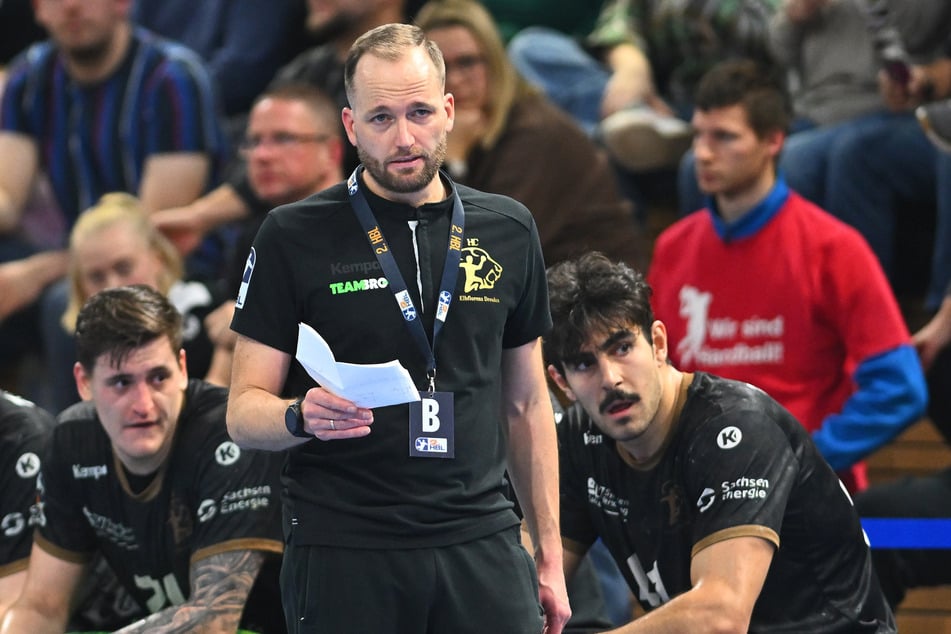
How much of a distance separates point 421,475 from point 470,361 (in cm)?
22

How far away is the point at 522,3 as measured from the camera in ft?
20.8

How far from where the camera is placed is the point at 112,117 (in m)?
5.79

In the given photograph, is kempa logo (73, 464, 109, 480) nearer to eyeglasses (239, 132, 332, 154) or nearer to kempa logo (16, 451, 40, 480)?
kempa logo (16, 451, 40, 480)

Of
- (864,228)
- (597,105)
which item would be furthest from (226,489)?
(597,105)

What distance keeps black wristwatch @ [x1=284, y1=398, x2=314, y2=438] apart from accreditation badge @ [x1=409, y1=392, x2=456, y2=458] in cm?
19

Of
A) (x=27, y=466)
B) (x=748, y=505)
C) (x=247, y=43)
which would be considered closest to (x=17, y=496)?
(x=27, y=466)

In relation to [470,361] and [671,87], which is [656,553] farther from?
[671,87]

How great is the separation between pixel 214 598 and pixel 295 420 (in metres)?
1.10

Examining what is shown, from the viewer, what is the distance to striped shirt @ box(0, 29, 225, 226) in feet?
18.8

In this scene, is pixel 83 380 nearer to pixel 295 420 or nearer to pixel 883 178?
pixel 295 420

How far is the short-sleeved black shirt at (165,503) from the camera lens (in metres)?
3.56

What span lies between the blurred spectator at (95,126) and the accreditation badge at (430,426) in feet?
10.8

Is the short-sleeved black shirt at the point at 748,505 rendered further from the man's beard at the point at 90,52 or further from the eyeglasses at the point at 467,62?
the man's beard at the point at 90,52

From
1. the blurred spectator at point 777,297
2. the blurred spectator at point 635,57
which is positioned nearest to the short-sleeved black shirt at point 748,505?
the blurred spectator at point 777,297
